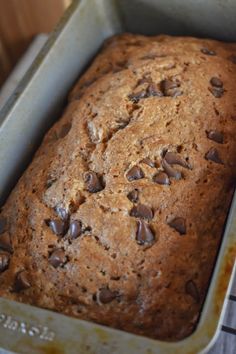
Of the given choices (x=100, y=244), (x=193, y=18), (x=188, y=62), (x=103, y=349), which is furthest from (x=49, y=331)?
(x=193, y=18)

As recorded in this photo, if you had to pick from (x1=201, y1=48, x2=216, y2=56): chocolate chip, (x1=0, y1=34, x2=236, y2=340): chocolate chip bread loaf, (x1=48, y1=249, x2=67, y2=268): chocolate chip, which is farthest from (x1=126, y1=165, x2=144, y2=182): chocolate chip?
(x1=201, y1=48, x2=216, y2=56): chocolate chip

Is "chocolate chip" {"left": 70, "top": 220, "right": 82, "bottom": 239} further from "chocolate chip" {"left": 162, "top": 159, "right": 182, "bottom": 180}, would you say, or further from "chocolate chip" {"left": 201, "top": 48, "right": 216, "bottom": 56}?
"chocolate chip" {"left": 201, "top": 48, "right": 216, "bottom": 56}

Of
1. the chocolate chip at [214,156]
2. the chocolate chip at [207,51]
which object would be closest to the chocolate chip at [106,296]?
the chocolate chip at [214,156]

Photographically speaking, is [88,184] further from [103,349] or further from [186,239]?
[103,349]

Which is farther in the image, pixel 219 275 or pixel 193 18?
pixel 193 18

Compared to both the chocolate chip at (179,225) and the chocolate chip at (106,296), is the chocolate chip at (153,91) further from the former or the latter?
the chocolate chip at (106,296)

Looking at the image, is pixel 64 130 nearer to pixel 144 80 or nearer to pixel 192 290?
pixel 144 80

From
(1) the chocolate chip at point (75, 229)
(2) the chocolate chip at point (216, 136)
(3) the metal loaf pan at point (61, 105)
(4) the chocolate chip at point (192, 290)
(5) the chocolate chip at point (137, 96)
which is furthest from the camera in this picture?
(5) the chocolate chip at point (137, 96)
